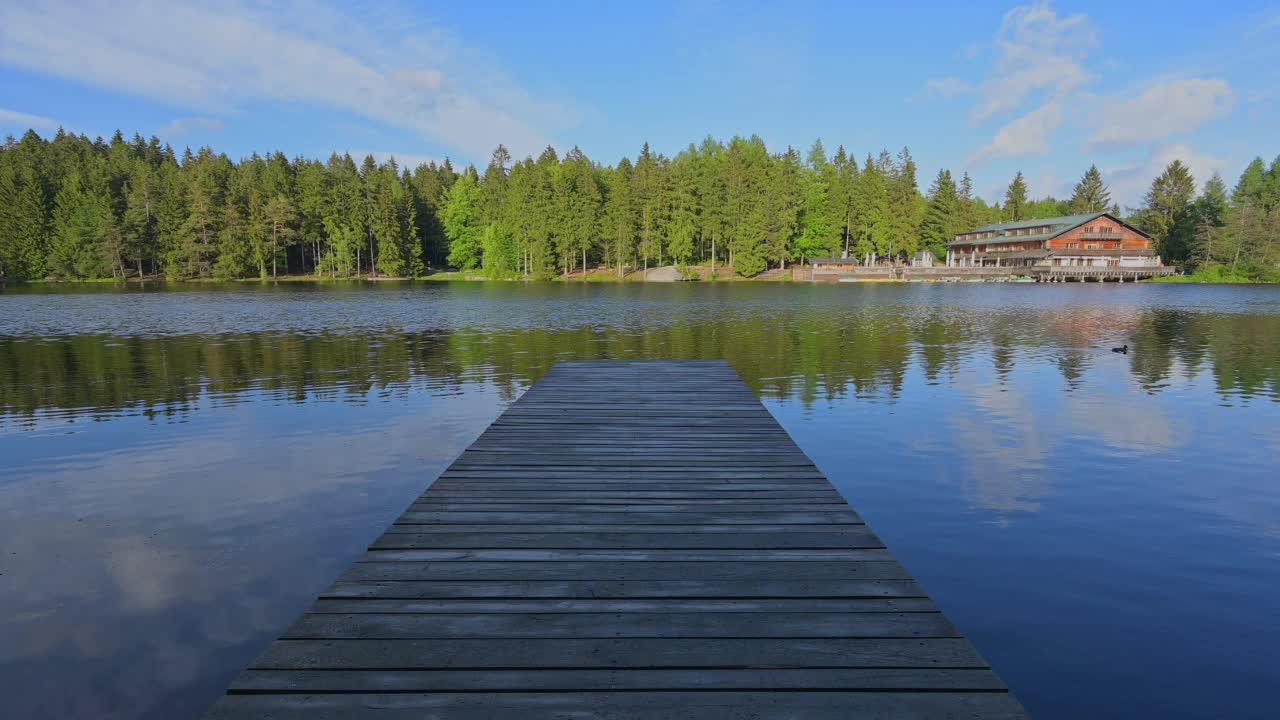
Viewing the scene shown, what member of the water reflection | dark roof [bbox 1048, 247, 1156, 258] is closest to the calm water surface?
the water reflection

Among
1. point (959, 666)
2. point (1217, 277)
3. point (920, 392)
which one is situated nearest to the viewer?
point (959, 666)

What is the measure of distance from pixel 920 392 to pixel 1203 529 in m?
8.84

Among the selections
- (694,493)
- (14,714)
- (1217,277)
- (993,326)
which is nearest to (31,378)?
(14,714)

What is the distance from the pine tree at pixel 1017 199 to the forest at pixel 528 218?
2396 cm

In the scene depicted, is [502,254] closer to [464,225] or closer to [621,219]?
[464,225]

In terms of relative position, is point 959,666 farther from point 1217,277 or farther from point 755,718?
point 1217,277

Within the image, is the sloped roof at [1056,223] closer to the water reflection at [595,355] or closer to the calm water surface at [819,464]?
the water reflection at [595,355]

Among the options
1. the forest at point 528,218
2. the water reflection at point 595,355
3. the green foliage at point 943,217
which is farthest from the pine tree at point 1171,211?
the water reflection at point 595,355

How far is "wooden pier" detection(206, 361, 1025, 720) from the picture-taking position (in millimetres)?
3320

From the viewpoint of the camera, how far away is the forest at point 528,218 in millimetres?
92125

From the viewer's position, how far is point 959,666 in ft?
11.8

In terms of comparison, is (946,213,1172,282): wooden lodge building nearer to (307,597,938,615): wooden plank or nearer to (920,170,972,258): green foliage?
(920,170,972,258): green foliage

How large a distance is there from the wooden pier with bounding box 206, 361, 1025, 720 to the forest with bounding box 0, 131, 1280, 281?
3385 inches

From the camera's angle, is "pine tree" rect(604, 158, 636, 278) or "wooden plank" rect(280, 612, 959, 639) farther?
"pine tree" rect(604, 158, 636, 278)
